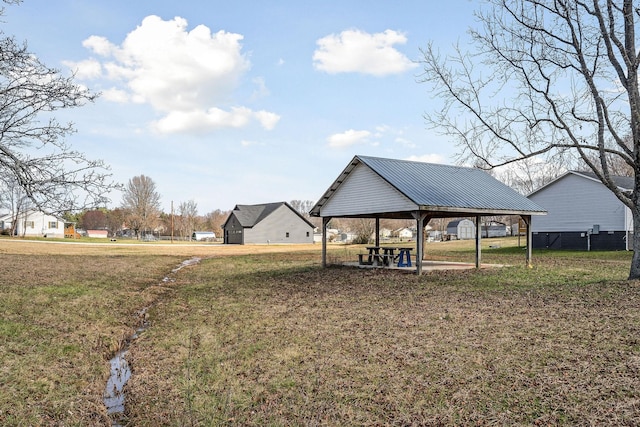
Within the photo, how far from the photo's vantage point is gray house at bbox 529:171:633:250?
2706 centimetres

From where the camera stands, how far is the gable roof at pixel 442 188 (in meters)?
16.0

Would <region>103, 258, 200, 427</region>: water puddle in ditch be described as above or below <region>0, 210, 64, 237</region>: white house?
below

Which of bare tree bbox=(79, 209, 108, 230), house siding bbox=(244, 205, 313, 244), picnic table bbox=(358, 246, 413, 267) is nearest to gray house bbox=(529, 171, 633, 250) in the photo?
picnic table bbox=(358, 246, 413, 267)

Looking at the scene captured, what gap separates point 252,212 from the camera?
58.7m

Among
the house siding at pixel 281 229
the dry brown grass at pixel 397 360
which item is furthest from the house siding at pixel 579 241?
the house siding at pixel 281 229

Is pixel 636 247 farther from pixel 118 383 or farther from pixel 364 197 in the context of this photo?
pixel 118 383

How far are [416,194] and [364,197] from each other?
2411 mm

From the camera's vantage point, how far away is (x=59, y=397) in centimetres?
568

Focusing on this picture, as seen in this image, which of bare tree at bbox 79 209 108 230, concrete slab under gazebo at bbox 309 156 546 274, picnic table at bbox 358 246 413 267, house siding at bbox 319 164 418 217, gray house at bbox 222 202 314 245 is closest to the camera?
concrete slab under gazebo at bbox 309 156 546 274

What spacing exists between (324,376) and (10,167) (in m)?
6.73

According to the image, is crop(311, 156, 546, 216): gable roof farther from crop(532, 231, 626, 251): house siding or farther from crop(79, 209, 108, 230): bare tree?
crop(79, 209, 108, 230): bare tree

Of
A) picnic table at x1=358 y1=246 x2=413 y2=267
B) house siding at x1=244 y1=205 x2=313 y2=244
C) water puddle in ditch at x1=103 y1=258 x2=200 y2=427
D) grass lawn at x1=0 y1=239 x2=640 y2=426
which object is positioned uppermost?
house siding at x1=244 y1=205 x2=313 y2=244

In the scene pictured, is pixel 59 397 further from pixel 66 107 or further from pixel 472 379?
pixel 66 107

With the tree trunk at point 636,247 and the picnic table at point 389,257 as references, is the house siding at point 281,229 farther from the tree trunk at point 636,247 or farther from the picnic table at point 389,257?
the tree trunk at point 636,247
